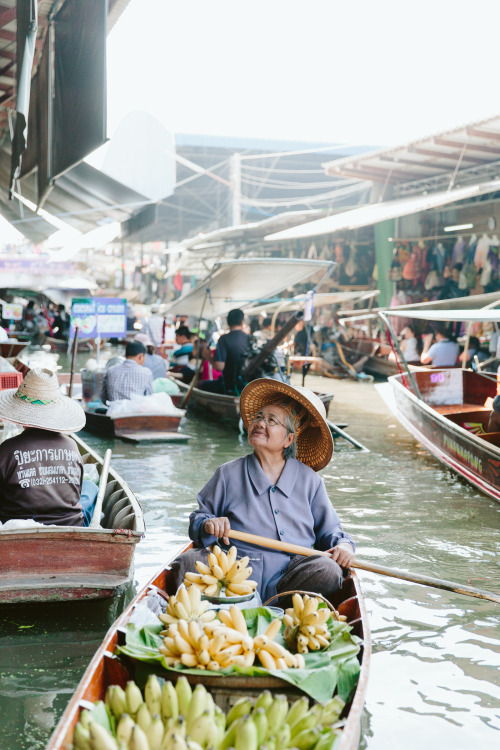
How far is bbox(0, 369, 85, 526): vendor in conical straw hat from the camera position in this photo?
4004 millimetres

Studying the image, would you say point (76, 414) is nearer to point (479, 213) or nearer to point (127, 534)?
point (127, 534)

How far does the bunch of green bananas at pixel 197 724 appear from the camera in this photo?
6.13ft

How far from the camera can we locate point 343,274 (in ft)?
66.1

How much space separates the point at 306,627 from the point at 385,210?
12870 mm

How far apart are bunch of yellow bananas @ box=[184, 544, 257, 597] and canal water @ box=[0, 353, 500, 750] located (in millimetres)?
853

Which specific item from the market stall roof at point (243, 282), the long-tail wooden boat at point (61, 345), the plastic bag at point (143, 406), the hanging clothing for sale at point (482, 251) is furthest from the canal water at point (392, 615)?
the long-tail wooden boat at point (61, 345)

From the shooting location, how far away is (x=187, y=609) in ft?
9.16

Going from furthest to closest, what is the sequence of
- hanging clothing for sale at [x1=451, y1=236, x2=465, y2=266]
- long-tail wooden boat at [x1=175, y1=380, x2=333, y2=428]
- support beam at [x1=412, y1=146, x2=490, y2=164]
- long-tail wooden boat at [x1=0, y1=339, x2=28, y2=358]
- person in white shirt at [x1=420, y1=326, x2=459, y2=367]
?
long-tail wooden boat at [x1=0, y1=339, x2=28, y2=358] → hanging clothing for sale at [x1=451, y1=236, x2=465, y2=266] → support beam at [x1=412, y1=146, x2=490, y2=164] → person in white shirt at [x1=420, y1=326, x2=459, y2=367] → long-tail wooden boat at [x1=175, y1=380, x2=333, y2=428]

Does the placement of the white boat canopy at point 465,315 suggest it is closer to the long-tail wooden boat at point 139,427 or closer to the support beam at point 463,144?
the long-tail wooden boat at point 139,427

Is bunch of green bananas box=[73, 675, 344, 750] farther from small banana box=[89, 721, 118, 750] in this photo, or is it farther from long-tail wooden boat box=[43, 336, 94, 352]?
long-tail wooden boat box=[43, 336, 94, 352]

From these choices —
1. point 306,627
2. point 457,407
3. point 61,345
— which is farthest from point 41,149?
point 61,345

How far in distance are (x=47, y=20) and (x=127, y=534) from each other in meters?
5.67

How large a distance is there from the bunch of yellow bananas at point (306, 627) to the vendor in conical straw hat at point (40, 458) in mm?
1746

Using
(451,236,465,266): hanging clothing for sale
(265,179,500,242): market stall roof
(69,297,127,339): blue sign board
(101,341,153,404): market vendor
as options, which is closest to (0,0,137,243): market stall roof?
(69,297,127,339): blue sign board
